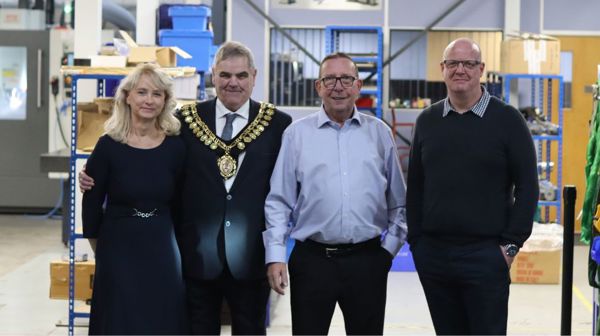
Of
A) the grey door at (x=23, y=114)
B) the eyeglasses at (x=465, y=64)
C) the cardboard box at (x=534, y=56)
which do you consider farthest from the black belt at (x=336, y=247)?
the grey door at (x=23, y=114)

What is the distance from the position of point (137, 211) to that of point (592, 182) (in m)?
2.18

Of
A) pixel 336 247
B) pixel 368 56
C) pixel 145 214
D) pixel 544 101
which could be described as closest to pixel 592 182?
pixel 336 247

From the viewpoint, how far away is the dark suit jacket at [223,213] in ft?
11.6

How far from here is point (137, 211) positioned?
3613 mm

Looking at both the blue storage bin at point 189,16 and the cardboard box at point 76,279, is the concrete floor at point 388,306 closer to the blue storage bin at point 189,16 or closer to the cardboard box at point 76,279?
the cardboard box at point 76,279

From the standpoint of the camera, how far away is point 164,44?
7.18 metres

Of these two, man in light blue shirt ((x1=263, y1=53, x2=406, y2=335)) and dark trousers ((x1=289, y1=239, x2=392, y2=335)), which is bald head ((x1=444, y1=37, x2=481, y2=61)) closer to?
man in light blue shirt ((x1=263, y1=53, x2=406, y2=335))

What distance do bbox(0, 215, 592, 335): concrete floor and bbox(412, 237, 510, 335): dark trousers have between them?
2.48m

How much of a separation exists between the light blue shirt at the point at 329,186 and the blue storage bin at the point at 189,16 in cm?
387

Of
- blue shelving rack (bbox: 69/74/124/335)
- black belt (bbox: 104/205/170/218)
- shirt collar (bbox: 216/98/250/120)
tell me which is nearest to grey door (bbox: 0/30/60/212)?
blue shelving rack (bbox: 69/74/124/335)

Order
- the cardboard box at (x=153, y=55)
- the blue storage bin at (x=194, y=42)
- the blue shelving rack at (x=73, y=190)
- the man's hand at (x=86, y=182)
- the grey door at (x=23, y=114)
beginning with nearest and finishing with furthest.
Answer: the man's hand at (x=86, y=182) → the blue shelving rack at (x=73, y=190) → the cardboard box at (x=153, y=55) → the blue storage bin at (x=194, y=42) → the grey door at (x=23, y=114)

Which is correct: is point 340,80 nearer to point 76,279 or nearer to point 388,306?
point 76,279

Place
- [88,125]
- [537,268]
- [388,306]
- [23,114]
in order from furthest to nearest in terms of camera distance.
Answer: [23,114] → [537,268] → [388,306] → [88,125]

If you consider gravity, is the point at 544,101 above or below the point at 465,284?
above
